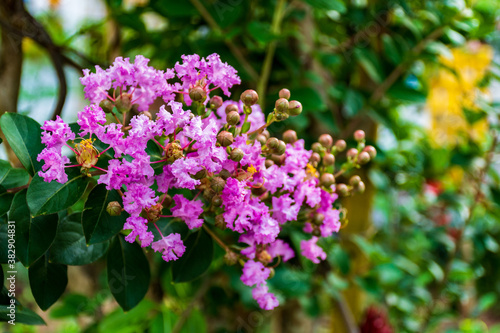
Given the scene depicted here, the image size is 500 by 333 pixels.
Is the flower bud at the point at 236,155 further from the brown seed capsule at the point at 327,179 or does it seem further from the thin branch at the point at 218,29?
the thin branch at the point at 218,29

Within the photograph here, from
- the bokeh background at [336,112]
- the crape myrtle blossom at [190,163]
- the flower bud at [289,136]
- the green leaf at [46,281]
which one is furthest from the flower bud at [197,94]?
the bokeh background at [336,112]

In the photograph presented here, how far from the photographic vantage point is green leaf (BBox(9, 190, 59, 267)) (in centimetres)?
42

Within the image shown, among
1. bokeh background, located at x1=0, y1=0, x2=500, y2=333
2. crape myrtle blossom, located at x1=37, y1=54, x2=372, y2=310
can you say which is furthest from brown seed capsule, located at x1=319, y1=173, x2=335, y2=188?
bokeh background, located at x1=0, y1=0, x2=500, y2=333

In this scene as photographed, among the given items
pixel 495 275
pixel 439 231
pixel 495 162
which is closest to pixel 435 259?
pixel 439 231

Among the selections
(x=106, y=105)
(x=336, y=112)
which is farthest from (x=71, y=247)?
(x=336, y=112)

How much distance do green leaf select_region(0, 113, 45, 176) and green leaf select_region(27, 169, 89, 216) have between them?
48 mm

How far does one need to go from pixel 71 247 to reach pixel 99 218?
8cm

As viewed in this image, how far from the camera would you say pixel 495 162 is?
3.95 feet

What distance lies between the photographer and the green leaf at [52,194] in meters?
0.40

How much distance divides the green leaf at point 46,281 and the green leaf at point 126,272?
0.17 ft

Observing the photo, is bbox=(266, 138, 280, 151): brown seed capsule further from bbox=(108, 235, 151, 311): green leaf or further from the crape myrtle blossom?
bbox=(108, 235, 151, 311): green leaf

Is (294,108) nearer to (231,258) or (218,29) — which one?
(231,258)

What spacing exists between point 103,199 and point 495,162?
110 centimetres

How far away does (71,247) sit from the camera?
0.47 m
